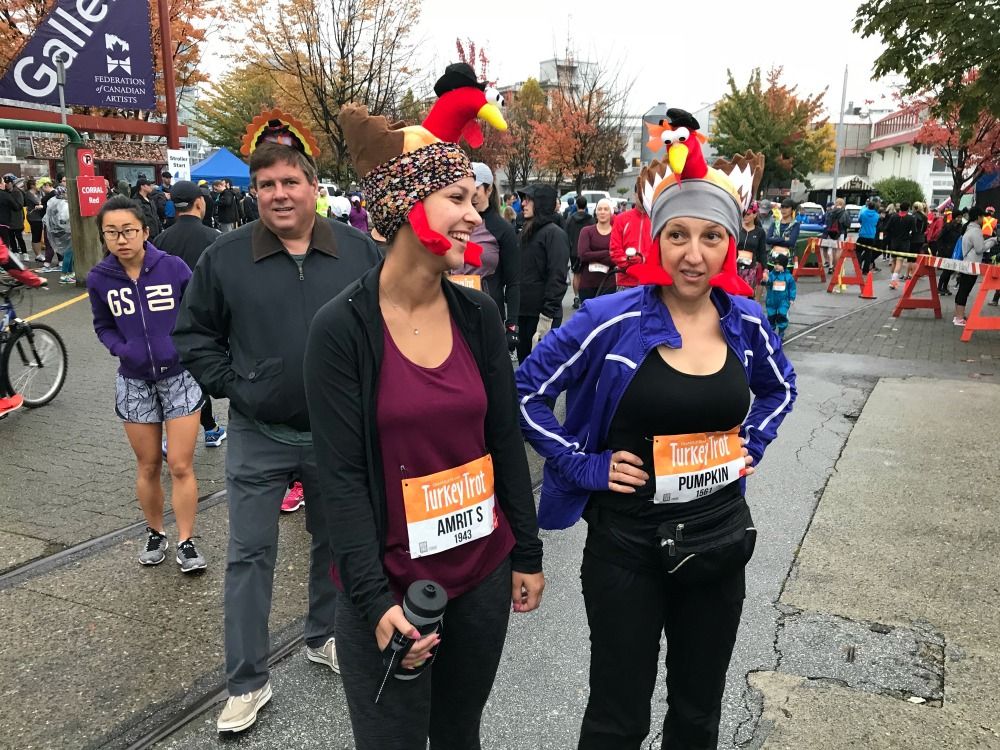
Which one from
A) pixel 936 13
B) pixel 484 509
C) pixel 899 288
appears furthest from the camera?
pixel 899 288

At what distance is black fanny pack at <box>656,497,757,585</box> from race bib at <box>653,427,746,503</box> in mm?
80

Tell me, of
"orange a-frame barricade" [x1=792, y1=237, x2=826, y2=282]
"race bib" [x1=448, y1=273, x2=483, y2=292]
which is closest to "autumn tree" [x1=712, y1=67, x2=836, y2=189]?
"orange a-frame barricade" [x1=792, y1=237, x2=826, y2=282]

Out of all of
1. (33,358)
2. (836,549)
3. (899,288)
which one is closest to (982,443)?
(836,549)

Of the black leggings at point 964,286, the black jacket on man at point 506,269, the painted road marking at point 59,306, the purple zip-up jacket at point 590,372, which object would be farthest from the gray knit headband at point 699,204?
the black leggings at point 964,286

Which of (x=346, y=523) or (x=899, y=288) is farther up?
(x=346, y=523)

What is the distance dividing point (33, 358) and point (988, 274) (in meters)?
12.2

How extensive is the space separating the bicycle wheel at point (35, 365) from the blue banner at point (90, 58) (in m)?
8.64

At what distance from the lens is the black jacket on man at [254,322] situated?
283 centimetres

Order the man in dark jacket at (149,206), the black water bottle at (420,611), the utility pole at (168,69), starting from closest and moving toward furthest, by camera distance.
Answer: the black water bottle at (420,611)
the man in dark jacket at (149,206)
the utility pole at (168,69)

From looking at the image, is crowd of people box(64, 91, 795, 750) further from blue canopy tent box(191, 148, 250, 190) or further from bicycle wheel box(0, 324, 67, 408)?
blue canopy tent box(191, 148, 250, 190)

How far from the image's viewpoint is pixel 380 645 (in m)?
1.79

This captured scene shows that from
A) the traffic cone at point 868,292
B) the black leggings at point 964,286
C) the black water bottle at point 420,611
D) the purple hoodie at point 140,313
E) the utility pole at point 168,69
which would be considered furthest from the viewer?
the traffic cone at point 868,292

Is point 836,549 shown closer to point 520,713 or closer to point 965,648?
point 965,648

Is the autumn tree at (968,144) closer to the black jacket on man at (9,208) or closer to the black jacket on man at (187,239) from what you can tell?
the black jacket on man at (9,208)
